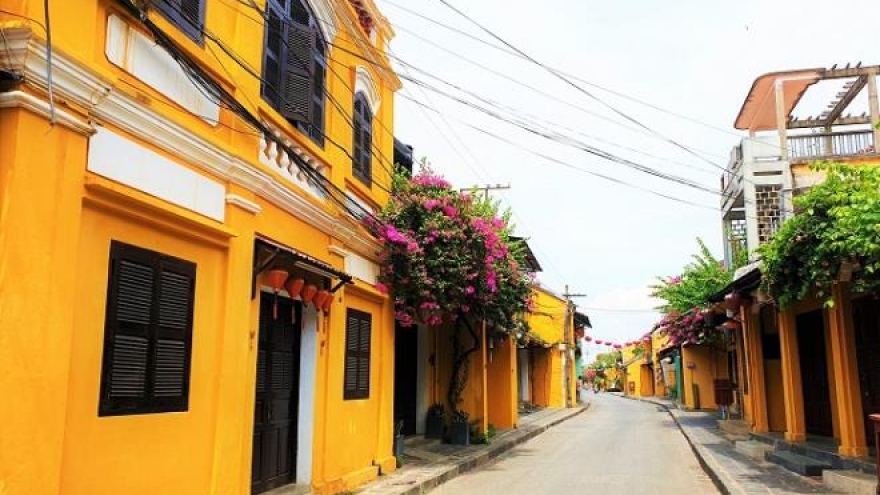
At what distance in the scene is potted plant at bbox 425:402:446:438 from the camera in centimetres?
1694

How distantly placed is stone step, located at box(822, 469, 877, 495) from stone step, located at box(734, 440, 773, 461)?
3188 millimetres

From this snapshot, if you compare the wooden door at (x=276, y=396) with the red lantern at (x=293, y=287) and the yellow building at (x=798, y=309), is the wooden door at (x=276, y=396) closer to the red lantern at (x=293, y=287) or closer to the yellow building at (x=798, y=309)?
the red lantern at (x=293, y=287)

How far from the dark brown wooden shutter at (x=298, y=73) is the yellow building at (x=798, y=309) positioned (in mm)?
7885

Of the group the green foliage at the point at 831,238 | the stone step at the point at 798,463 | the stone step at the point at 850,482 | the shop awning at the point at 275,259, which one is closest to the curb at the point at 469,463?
the shop awning at the point at 275,259

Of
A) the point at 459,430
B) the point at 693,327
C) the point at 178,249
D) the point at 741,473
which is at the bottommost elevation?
the point at 741,473

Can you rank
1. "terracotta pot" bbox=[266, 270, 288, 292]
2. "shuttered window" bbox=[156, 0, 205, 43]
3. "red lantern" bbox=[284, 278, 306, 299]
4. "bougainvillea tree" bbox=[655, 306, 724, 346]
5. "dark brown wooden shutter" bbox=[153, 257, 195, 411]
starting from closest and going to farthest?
1. "dark brown wooden shutter" bbox=[153, 257, 195, 411]
2. "shuttered window" bbox=[156, 0, 205, 43]
3. "terracotta pot" bbox=[266, 270, 288, 292]
4. "red lantern" bbox=[284, 278, 306, 299]
5. "bougainvillea tree" bbox=[655, 306, 724, 346]

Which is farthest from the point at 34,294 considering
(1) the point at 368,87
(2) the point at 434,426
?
(2) the point at 434,426

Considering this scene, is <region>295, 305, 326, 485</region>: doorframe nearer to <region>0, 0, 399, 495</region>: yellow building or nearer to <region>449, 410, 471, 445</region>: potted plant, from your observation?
<region>0, 0, 399, 495</region>: yellow building

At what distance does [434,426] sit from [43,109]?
13.4 metres

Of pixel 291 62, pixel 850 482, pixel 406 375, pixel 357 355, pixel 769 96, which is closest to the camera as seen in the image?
pixel 291 62

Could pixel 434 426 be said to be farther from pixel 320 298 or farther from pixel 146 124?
pixel 146 124

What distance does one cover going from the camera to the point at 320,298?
9.05 metres

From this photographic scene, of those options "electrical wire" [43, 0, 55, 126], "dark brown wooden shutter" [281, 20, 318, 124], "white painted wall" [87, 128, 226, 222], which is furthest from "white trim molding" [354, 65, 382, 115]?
"electrical wire" [43, 0, 55, 126]

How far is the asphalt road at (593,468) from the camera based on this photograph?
11.1 metres
